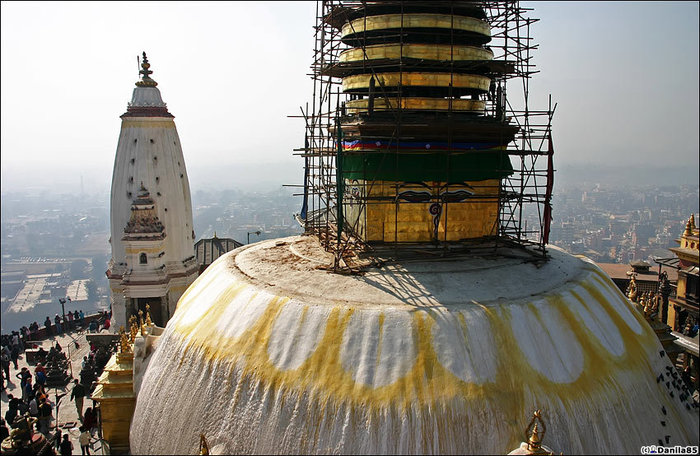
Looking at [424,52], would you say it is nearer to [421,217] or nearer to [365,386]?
[421,217]

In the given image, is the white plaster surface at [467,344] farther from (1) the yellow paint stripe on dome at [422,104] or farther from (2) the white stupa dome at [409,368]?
(1) the yellow paint stripe on dome at [422,104]

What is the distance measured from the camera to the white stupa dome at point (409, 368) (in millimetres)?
9398

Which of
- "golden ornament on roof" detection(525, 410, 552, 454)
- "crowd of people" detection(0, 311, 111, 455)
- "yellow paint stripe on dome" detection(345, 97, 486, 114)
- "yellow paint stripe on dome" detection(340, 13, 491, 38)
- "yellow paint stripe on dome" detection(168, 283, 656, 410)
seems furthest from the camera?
"crowd of people" detection(0, 311, 111, 455)

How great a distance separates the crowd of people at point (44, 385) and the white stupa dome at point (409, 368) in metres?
4.13

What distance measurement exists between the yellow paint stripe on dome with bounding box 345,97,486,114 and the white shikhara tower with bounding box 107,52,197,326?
19058 millimetres

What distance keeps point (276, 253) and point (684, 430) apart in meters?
10.8

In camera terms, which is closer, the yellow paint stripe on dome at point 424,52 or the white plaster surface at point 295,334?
the white plaster surface at point 295,334

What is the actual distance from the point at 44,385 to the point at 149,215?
11.8m

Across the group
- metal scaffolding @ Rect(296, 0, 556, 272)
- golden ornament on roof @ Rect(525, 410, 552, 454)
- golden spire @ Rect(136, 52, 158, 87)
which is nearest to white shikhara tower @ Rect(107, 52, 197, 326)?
golden spire @ Rect(136, 52, 158, 87)

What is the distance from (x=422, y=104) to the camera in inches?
569

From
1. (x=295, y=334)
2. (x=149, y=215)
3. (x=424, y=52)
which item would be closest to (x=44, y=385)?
(x=149, y=215)

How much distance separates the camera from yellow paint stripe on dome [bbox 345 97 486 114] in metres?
14.4

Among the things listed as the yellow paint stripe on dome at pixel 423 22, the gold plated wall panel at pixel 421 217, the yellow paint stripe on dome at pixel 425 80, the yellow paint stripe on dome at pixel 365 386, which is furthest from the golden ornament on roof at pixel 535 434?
the yellow paint stripe on dome at pixel 423 22

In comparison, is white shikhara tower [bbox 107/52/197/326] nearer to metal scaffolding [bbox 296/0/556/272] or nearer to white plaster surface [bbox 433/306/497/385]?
metal scaffolding [bbox 296/0/556/272]
